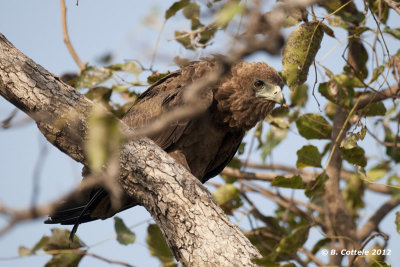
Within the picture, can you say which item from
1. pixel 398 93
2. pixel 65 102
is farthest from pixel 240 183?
pixel 65 102

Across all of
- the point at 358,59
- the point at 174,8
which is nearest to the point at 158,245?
the point at 174,8

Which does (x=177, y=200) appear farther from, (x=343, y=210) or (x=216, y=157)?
(x=343, y=210)

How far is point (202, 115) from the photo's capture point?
420 centimetres

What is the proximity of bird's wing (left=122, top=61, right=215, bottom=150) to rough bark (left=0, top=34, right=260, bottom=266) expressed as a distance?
82cm

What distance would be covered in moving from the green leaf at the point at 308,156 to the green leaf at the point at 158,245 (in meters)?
1.47

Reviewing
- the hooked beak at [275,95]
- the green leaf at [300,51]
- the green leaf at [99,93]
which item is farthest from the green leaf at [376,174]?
the green leaf at [99,93]

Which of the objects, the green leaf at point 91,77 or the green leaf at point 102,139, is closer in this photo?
the green leaf at point 102,139

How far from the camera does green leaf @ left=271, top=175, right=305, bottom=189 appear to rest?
3812 mm

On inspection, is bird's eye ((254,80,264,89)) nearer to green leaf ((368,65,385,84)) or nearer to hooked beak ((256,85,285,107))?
hooked beak ((256,85,285,107))

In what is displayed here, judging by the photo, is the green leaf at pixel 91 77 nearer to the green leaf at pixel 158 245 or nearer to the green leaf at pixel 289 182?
the green leaf at pixel 158 245

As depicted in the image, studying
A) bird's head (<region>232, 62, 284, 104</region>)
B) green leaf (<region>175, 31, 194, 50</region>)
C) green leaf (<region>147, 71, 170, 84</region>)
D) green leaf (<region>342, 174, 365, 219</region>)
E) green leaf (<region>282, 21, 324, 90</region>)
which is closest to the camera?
green leaf (<region>282, 21, 324, 90</region>)

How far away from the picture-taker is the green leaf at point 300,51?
12.0 ft

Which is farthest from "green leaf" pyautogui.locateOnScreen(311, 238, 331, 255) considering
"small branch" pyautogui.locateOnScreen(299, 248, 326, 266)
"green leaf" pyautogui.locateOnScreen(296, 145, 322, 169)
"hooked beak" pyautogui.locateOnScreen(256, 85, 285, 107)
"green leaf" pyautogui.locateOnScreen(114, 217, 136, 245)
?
"green leaf" pyautogui.locateOnScreen(114, 217, 136, 245)

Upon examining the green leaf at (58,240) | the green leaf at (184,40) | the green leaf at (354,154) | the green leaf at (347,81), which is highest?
the green leaf at (184,40)
